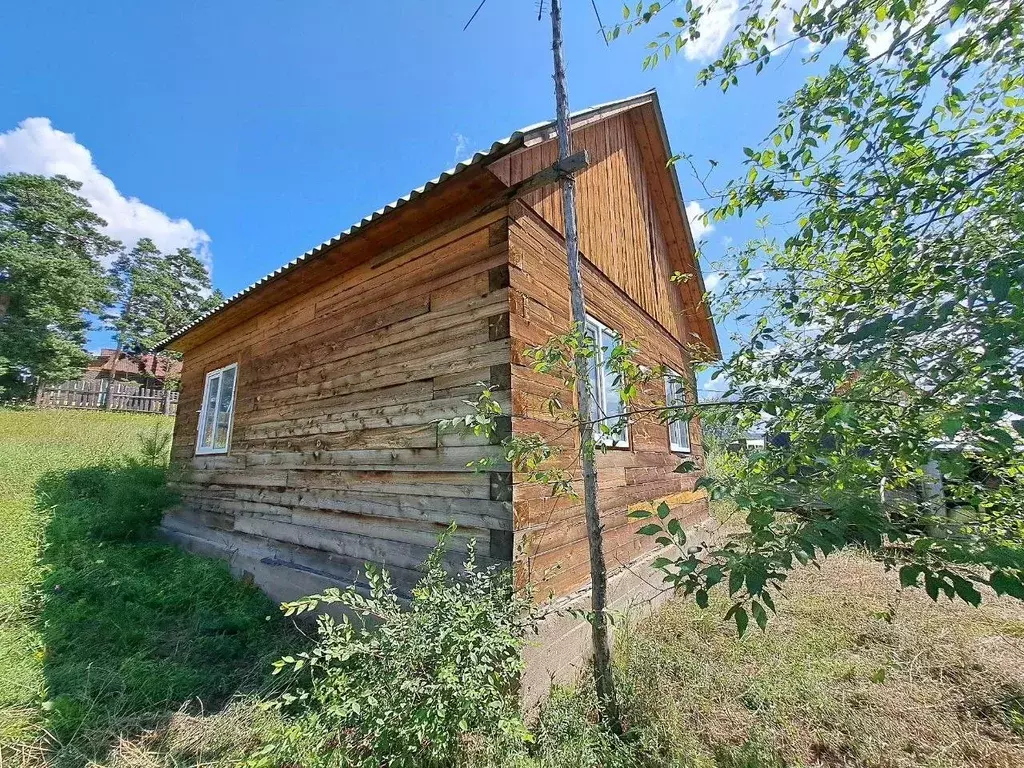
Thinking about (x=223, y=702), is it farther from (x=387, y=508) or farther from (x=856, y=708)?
(x=856, y=708)

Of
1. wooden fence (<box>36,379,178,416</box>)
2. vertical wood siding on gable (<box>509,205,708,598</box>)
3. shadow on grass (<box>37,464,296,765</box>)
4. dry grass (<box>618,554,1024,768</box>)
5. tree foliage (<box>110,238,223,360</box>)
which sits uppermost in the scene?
tree foliage (<box>110,238,223,360</box>)

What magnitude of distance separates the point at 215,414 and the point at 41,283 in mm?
20580

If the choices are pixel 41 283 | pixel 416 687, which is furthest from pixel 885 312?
pixel 41 283

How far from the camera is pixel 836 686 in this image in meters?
3.36

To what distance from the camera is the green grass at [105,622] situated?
2.98 metres

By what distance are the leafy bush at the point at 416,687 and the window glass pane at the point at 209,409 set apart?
632 centimetres

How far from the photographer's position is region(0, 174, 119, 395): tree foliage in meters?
18.4

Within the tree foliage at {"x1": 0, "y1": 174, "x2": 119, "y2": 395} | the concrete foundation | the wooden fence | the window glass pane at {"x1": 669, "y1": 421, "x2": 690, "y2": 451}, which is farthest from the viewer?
the wooden fence

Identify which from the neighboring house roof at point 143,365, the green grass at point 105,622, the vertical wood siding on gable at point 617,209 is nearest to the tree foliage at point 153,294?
the neighboring house roof at point 143,365

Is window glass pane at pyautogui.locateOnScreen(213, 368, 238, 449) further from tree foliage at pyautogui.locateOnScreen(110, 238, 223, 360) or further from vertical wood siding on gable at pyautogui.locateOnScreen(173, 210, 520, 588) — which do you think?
tree foliage at pyautogui.locateOnScreen(110, 238, 223, 360)

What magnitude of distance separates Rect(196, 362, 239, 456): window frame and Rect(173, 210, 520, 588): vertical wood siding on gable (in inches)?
10.0

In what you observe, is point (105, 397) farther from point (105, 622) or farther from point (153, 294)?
point (105, 622)

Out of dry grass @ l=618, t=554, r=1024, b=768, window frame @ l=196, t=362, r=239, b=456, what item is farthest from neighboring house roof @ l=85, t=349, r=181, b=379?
dry grass @ l=618, t=554, r=1024, b=768

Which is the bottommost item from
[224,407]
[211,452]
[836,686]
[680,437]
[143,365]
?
[836,686]
